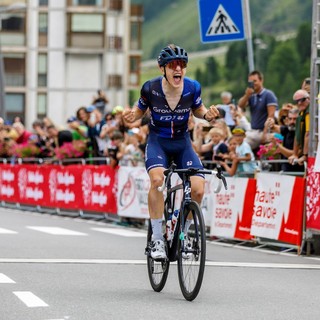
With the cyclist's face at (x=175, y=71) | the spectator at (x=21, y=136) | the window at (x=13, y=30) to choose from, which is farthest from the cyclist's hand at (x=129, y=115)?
the window at (x=13, y=30)

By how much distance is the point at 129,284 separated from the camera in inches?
473

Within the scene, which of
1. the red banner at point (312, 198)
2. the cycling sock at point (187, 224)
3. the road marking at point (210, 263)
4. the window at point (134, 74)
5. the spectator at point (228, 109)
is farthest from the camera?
the window at point (134, 74)

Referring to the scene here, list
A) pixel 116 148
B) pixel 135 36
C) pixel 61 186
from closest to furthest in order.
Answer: pixel 116 148 → pixel 61 186 → pixel 135 36

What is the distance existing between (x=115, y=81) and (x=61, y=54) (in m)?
4.95

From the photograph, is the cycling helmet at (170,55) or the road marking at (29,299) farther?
the cycling helmet at (170,55)

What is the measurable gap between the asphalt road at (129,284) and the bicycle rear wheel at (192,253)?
0.15 meters

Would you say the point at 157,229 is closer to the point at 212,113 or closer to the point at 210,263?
the point at 212,113

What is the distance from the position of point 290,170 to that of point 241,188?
1.40 metres

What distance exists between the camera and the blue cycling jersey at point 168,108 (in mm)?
11469

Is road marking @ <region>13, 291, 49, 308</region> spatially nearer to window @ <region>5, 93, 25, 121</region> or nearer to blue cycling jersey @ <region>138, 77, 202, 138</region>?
blue cycling jersey @ <region>138, 77, 202, 138</region>

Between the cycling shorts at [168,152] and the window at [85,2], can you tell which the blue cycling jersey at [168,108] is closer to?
the cycling shorts at [168,152]

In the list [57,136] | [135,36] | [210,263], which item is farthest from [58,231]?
[135,36]

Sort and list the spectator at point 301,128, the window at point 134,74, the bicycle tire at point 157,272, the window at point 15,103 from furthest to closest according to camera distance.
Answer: the window at point 134,74 → the window at point 15,103 → the spectator at point 301,128 → the bicycle tire at point 157,272

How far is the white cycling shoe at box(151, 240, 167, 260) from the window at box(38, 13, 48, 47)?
9643 cm
